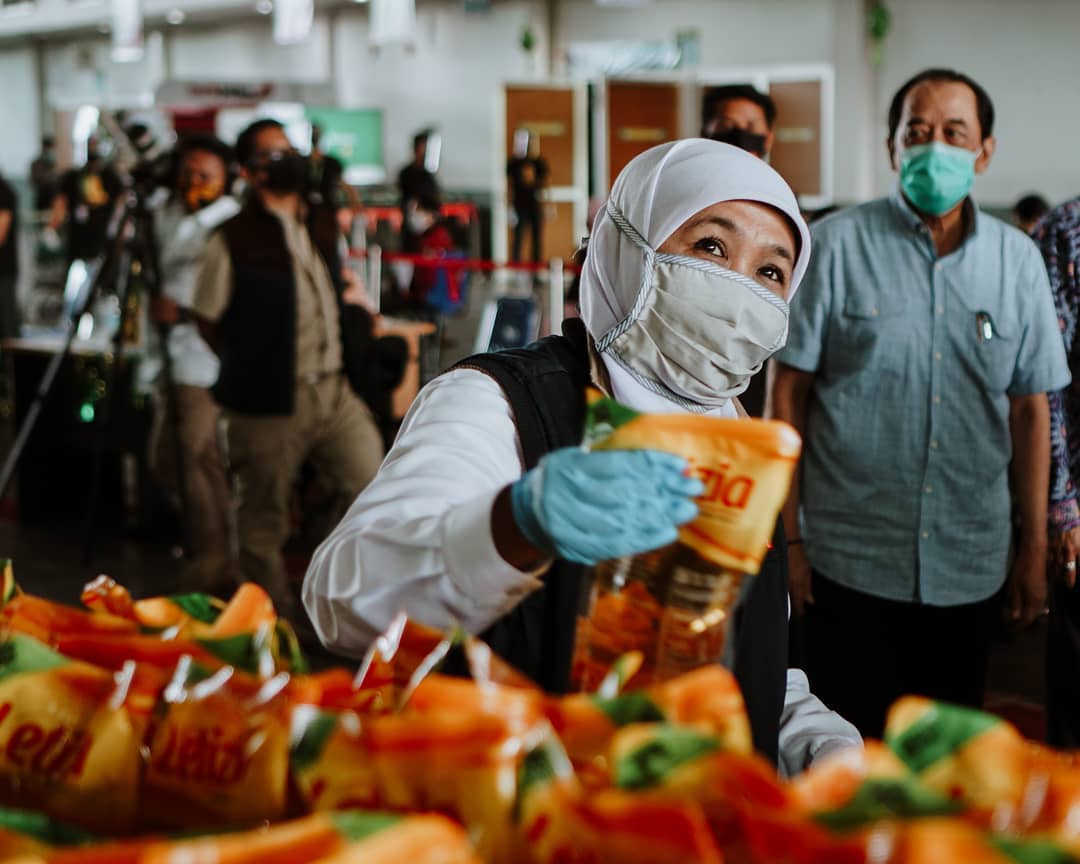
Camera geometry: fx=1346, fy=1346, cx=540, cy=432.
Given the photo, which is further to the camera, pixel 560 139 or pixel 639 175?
pixel 560 139

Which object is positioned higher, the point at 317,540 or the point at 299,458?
the point at 299,458

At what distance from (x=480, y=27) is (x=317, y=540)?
13.8m

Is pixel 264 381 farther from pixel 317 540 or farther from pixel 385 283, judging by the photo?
pixel 385 283

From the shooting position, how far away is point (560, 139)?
16656 mm

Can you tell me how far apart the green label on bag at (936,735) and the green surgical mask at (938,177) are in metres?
2.17

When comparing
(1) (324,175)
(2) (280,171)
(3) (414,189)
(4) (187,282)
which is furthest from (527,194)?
(2) (280,171)

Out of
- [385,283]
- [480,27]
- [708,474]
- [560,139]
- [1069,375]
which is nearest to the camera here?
[708,474]

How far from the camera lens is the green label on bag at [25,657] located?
0.98 meters

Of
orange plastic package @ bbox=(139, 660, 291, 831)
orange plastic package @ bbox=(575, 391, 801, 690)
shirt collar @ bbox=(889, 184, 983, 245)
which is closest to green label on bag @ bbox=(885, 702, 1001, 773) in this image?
orange plastic package @ bbox=(575, 391, 801, 690)

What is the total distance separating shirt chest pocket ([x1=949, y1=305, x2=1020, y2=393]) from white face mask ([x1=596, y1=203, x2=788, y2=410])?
1.29 m

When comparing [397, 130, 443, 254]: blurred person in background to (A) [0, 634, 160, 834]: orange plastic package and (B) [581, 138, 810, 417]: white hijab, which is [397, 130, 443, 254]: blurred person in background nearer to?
(B) [581, 138, 810, 417]: white hijab

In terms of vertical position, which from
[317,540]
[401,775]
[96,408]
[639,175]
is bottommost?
[317,540]

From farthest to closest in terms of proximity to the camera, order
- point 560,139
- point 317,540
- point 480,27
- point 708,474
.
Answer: point 480,27
point 560,139
point 317,540
point 708,474

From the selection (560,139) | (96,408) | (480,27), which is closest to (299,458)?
(96,408)
